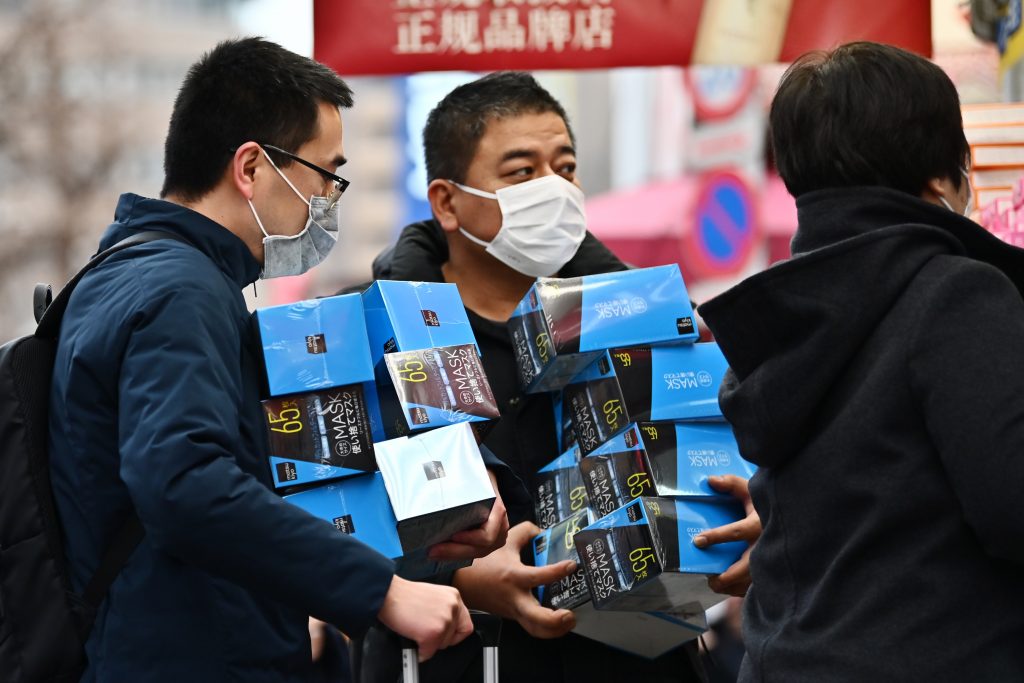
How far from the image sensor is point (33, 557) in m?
1.86

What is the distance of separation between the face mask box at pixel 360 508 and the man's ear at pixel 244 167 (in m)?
0.55

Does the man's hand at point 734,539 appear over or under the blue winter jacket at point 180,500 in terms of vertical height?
under

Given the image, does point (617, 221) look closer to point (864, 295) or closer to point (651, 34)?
point (651, 34)

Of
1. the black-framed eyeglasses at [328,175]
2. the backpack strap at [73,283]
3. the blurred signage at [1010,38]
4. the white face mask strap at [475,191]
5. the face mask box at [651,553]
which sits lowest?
the face mask box at [651,553]

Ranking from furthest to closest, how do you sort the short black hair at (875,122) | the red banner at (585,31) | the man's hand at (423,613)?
the red banner at (585,31) < the man's hand at (423,613) < the short black hair at (875,122)

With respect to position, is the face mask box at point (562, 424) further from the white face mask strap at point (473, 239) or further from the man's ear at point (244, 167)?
the man's ear at point (244, 167)

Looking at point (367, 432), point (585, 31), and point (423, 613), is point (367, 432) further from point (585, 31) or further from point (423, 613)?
point (585, 31)

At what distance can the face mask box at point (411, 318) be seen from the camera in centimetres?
218

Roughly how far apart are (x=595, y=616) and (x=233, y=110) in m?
1.17

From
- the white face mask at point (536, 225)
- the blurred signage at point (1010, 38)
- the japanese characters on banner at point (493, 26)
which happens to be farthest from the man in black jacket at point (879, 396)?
the japanese characters on banner at point (493, 26)

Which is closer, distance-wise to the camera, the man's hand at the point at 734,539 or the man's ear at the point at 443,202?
the man's hand at the point at 734,539

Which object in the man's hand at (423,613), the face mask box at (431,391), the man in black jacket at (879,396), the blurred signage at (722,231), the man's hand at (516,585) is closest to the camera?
the man in black jacket at (879,396)

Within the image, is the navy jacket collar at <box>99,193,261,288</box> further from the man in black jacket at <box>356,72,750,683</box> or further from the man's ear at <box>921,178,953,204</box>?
the man's ear at <box>921,178,953,204</box>

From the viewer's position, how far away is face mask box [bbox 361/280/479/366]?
2.18m
